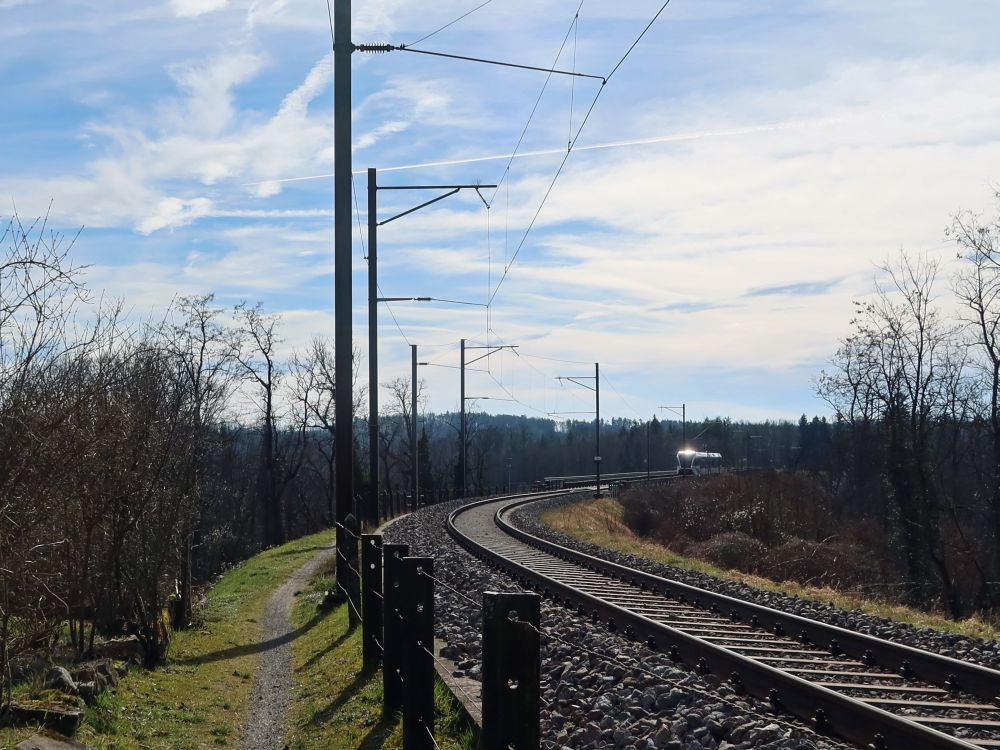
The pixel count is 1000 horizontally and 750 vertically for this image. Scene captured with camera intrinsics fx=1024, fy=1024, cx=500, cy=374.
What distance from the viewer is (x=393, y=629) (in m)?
7.51

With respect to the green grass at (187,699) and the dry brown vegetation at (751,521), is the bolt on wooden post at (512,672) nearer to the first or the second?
the green grass at (187,699)

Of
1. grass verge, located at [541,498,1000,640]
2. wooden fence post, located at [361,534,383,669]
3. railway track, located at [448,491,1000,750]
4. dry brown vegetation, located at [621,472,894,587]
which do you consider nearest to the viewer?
railway track, located at [448,491,1000,750]

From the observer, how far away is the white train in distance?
277 ft

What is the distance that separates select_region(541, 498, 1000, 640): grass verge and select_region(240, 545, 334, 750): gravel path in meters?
7.71

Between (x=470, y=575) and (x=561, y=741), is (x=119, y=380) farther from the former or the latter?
(x=470, y=575)

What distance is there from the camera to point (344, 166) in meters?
15.9

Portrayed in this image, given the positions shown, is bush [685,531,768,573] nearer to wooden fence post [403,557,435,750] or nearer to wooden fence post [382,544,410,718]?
wooden fence post [382,544,410,718]

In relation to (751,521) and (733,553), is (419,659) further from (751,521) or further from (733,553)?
(751,521)

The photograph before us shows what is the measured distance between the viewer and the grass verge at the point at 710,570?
13.7m

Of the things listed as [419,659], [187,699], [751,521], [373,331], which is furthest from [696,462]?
[419,659]

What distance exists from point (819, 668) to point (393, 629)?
404 cm

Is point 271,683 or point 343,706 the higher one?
point 343,706

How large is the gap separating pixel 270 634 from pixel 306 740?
7.52 meters

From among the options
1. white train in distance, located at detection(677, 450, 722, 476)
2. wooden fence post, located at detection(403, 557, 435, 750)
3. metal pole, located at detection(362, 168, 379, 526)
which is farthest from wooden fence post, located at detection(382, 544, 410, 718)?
white train in distance, located at detection(677, 450, 722, 476)
